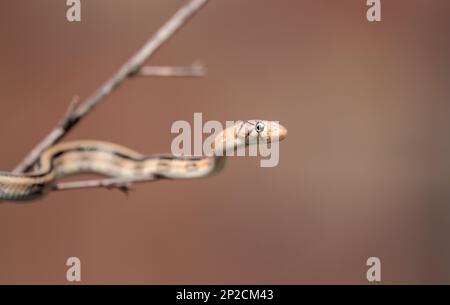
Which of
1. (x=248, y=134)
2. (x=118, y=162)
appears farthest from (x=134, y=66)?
(x=118, y=162)

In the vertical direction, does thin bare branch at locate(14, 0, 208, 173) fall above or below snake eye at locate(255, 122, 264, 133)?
above

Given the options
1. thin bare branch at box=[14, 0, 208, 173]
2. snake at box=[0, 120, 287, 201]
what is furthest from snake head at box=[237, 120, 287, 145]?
thin bare branch at box=[14, 0, 208, 173]

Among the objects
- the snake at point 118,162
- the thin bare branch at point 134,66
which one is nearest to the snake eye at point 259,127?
the snake at point 118,162

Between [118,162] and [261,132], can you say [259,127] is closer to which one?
[261,132]

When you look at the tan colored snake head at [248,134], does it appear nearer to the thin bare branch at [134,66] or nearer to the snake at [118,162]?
the snake at [118,162]

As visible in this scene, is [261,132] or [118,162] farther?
[118,162]

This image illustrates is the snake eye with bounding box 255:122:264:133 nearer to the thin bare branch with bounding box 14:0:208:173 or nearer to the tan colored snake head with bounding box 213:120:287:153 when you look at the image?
the tan colored snake head with bounding box 213:120:287:153

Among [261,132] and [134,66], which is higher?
[134,66]
